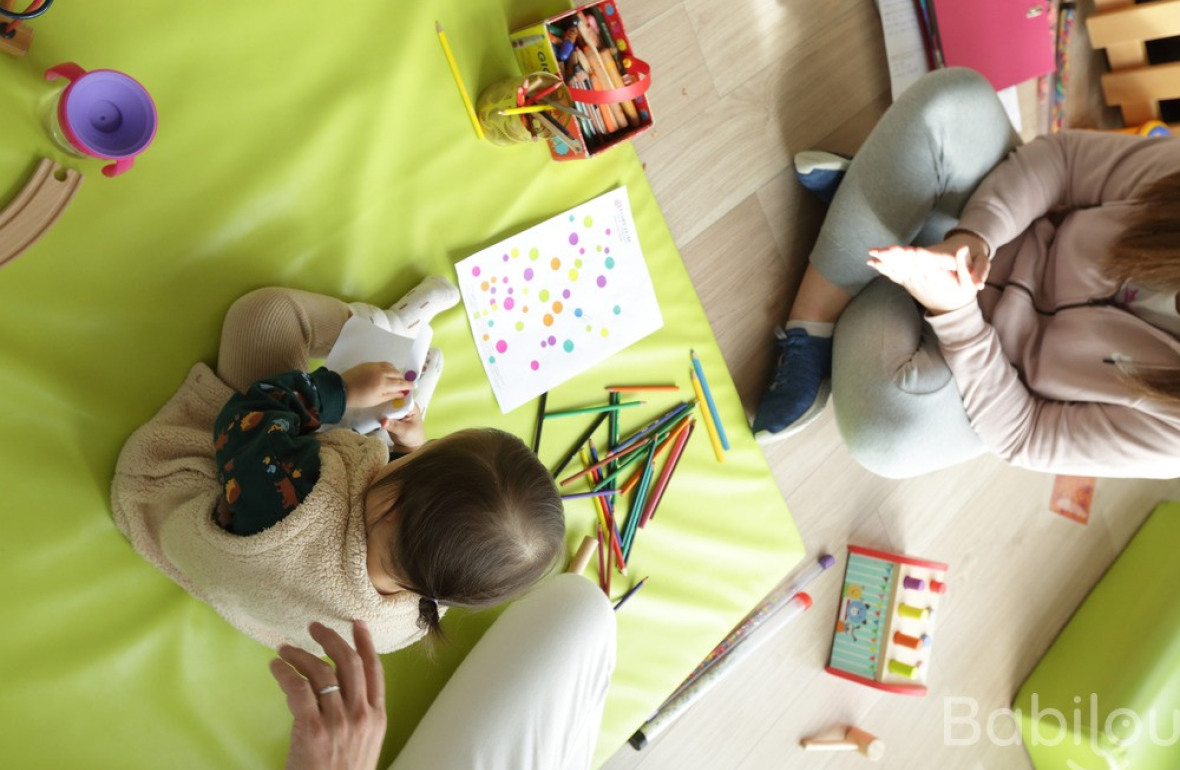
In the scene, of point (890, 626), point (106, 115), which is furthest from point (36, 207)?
point (890, 626)

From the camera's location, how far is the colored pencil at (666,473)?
1150 mm

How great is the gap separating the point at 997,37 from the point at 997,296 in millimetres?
588

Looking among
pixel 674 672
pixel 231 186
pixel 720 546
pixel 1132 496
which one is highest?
pixel 231 186

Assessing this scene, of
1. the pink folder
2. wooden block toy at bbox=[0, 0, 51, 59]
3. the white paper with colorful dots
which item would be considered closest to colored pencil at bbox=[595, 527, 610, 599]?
the white paper with colorful dots

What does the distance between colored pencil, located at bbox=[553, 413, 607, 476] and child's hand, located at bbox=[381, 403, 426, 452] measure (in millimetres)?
217

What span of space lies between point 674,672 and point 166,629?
0.69m

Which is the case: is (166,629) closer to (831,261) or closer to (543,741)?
(543,741)

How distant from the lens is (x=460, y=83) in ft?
3.41

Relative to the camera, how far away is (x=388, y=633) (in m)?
0.86

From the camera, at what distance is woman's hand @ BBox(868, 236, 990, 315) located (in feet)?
3.10

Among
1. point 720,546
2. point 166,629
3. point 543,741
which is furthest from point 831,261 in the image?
point 166,629

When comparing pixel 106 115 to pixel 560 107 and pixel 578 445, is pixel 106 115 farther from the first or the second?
pixel 578 445

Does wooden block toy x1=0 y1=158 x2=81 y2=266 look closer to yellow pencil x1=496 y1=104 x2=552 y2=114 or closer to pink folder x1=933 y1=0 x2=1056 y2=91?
yellow pencil x1=496 y1=104 x2=552 y2=114

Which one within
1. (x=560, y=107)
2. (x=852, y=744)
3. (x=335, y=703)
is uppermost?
(x=560, y=107)
